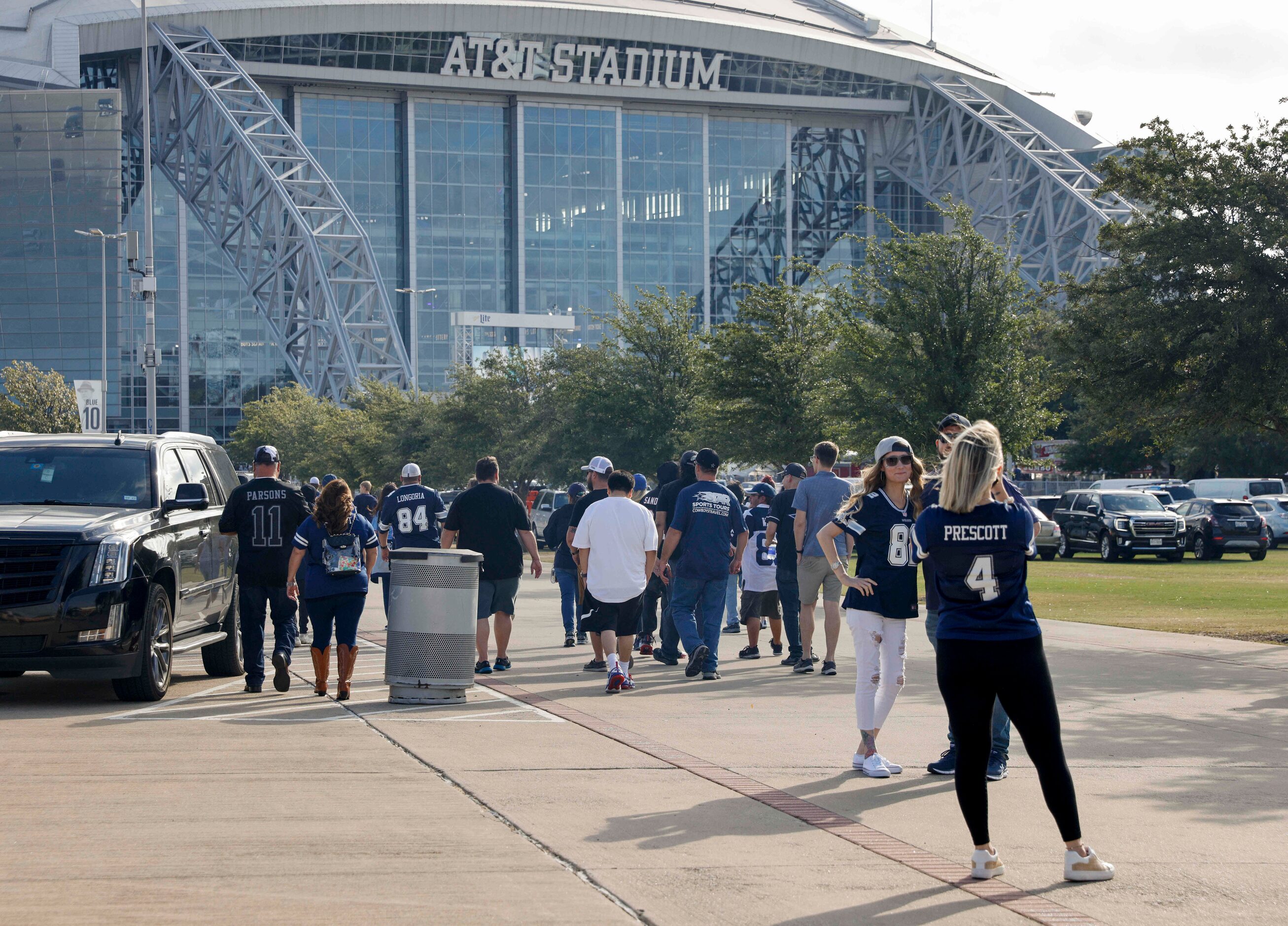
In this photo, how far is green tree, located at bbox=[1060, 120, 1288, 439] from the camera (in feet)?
52.1

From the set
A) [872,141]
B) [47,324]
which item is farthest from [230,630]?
[872,141]

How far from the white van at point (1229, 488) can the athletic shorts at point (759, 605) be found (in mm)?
38823

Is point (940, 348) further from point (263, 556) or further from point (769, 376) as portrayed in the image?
point (263, 556)

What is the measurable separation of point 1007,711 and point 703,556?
701 cm

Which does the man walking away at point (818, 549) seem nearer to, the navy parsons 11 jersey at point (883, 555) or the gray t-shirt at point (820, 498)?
the gray t-shirt at point (820, 498)

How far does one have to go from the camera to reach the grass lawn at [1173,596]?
17766 millimetres

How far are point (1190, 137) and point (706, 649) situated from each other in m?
9.14

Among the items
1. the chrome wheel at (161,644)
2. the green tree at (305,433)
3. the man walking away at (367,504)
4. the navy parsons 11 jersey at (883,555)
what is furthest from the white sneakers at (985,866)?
the green tree at (305,433)

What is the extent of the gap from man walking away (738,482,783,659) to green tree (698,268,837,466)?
18064mm

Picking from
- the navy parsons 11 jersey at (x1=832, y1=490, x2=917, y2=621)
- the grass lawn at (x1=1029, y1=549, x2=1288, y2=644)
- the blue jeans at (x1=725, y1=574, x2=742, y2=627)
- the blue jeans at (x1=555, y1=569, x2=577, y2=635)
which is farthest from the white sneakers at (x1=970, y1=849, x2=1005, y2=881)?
the blue jeans at (x1=725, y1=574, x2=742, y2=627)

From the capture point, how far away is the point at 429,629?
1056cm

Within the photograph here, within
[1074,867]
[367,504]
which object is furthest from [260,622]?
[1074,867]

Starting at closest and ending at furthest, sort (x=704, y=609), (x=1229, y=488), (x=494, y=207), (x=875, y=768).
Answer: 1. (x=875, y=768)
2. (x=704, y=609)
3. (x=1229, y=488)
4. (x=494, y=207)

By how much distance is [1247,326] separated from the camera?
1572 cm
